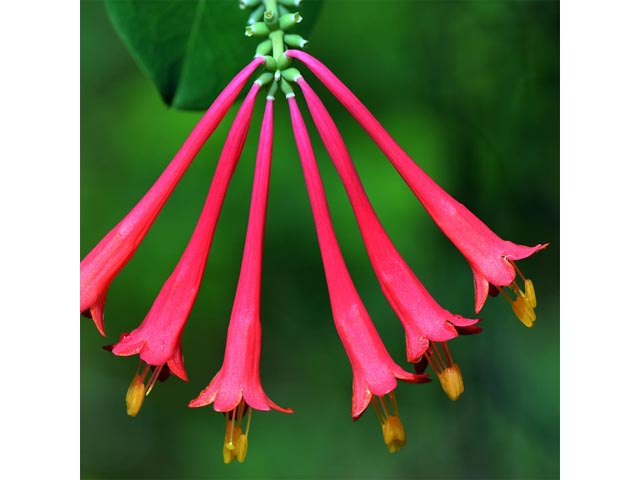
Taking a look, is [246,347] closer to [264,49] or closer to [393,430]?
[393,430]

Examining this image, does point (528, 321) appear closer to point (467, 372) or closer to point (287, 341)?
point (467, 372)

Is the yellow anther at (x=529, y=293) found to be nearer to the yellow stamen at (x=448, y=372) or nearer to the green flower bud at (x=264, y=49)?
the yellow stamen at (x=448, y=372)

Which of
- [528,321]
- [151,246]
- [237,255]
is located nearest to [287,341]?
[237,255]

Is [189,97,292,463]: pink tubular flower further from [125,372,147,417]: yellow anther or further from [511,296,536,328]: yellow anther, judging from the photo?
[511,296,536,328]: yellow anther

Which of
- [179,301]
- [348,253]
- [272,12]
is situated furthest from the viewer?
[348,253]

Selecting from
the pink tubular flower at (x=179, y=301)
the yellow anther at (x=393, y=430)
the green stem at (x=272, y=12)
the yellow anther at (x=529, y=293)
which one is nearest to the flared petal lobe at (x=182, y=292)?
the pink tubular flower at (x=179, y=301)

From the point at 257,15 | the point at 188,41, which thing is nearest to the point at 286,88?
the point at 257,15

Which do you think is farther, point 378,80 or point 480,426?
point 378,80
